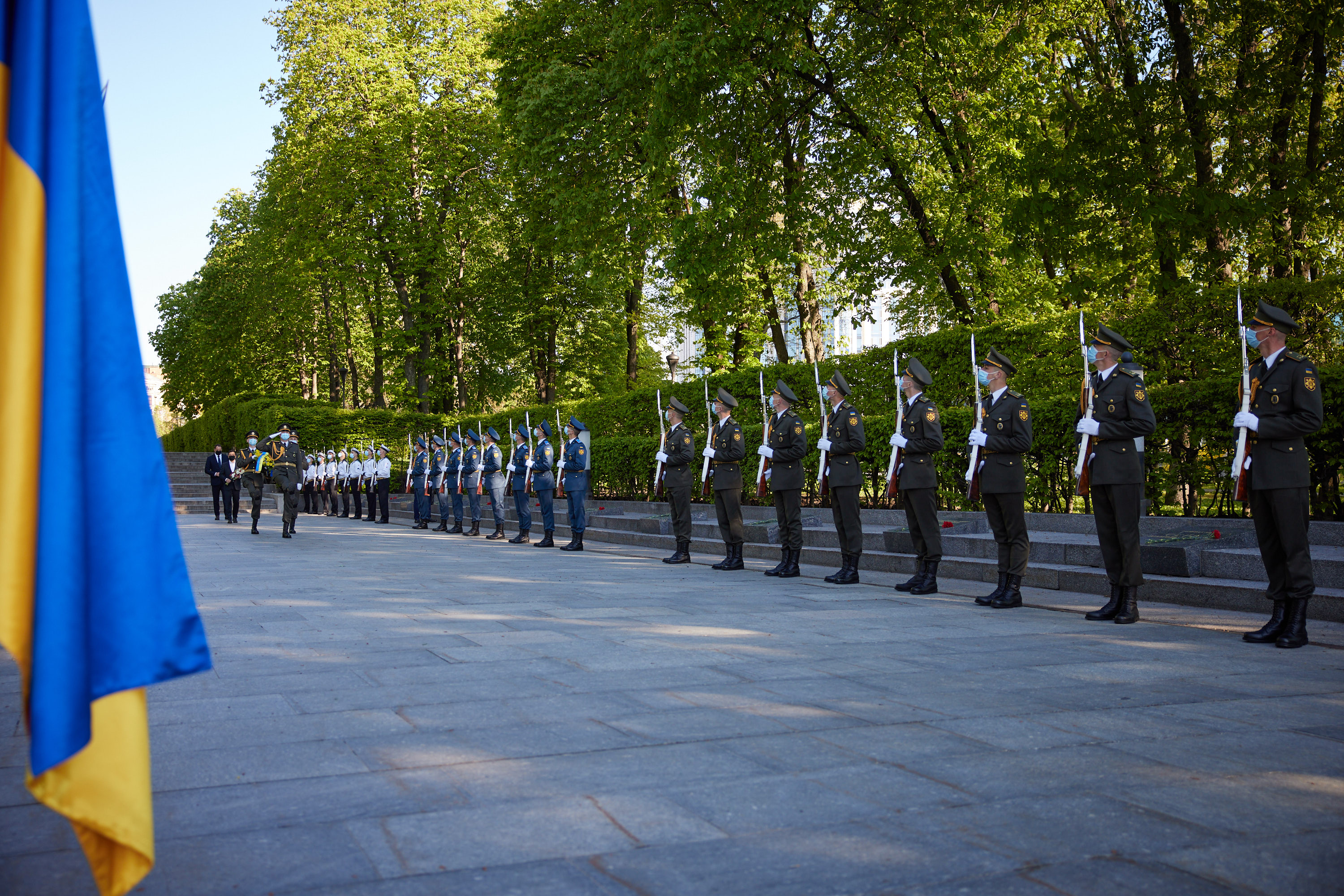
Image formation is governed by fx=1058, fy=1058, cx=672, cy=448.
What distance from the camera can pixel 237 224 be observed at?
53.5 metres

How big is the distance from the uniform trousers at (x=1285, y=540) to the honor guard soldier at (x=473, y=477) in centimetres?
1778

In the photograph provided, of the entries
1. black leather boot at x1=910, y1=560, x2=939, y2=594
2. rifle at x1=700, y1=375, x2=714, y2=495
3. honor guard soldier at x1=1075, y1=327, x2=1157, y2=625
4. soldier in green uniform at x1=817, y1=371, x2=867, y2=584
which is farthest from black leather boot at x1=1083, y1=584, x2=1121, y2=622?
rifle at x1=700, y1=375, x2=714, y2=495

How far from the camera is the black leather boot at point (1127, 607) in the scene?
8.25 m

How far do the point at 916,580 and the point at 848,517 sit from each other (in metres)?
1.56

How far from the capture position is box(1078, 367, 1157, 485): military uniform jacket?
845 cm

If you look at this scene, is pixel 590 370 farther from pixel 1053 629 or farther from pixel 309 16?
pixel 1053 629

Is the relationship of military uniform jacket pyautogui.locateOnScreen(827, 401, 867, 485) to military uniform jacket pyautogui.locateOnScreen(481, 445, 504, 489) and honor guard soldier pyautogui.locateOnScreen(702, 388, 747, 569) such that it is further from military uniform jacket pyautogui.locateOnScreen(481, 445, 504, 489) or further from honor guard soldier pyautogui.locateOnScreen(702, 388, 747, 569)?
military uniform jacket pyautogui.locateOnScreen(481, 445, 504, 489)

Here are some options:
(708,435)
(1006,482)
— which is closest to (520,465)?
(708,435)

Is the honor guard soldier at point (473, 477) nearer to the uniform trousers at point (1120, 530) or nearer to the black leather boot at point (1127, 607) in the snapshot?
the uniform trousers at point (1120, 530)

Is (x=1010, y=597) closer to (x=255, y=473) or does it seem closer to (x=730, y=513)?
(x=730, y=513)

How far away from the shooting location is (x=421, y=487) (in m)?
26.9

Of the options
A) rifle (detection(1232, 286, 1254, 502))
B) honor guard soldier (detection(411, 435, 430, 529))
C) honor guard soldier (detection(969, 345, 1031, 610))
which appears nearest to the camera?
rifle (detection(1232, 286, 1254, 502))

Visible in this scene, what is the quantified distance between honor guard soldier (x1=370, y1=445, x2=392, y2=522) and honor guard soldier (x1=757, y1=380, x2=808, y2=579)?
19.5 meters

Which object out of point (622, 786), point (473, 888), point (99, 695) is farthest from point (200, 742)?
point (99, 695)
